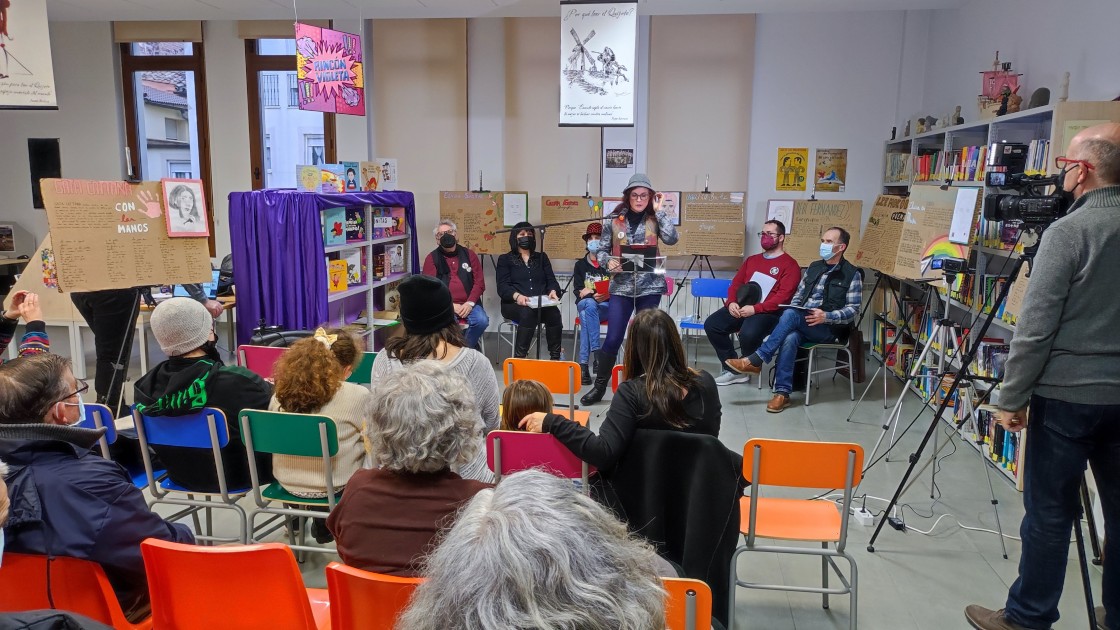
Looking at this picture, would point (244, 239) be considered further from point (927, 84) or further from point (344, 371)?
point (927, 84)

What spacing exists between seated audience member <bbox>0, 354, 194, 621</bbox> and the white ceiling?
5571 mm

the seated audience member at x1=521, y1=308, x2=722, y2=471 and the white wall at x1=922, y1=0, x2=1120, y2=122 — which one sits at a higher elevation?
the white wall at x1=922, y1=0, x2=1120, y2=122

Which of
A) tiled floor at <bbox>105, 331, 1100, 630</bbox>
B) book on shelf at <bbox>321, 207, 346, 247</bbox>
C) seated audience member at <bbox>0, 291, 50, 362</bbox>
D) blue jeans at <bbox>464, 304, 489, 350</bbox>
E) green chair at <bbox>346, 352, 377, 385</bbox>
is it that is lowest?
tiled floor at <bbox>105, 331, 1100, 630</bbox>

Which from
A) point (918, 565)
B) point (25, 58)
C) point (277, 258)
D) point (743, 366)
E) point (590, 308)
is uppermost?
point (25, 58)

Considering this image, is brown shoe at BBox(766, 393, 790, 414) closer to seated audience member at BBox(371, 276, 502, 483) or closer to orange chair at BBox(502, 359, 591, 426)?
orange chair at BBox(502, 359, 591, 426)

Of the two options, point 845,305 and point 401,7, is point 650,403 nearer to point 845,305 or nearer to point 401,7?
point 845,305

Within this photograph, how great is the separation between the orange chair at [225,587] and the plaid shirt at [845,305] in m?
4.65

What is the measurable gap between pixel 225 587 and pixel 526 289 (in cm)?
495

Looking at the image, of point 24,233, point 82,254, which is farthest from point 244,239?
point 24,233

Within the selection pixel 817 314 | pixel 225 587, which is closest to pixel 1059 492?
pixel 225 587

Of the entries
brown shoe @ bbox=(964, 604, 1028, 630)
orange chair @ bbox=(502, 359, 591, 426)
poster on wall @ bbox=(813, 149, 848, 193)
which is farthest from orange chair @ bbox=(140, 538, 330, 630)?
poster on wall @ bbox=(813, 149, 848, 193)

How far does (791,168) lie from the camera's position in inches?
288

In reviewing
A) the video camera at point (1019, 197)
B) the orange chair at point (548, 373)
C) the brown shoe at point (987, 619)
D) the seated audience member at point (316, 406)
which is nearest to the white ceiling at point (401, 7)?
the video camera at point (1019, 197)

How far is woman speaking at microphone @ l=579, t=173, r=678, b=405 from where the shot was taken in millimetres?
5375
